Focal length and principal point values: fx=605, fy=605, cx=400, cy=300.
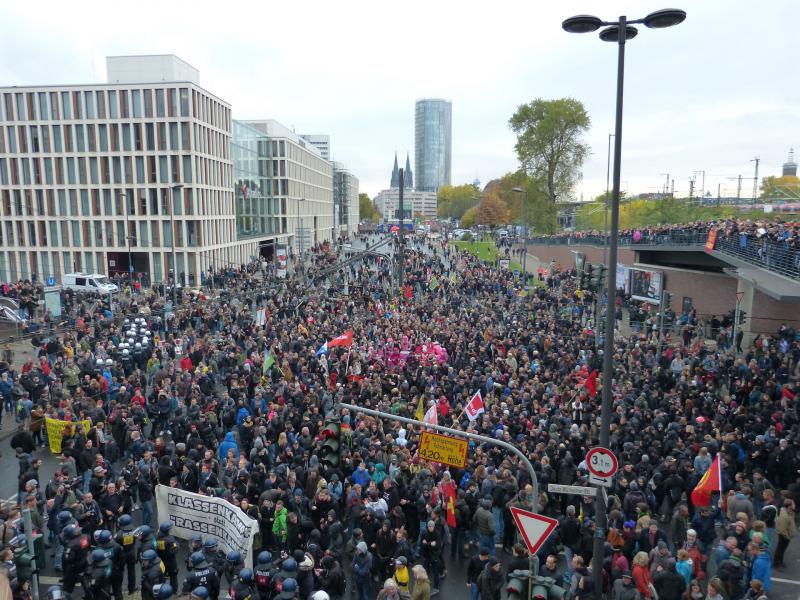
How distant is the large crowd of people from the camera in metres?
8.96

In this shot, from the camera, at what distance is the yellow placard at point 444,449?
9012mm

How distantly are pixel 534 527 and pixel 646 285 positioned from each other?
103 ft

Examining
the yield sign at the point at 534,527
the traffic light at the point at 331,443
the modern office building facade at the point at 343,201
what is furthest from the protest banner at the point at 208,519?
the modern office building facade at the point at 343,201

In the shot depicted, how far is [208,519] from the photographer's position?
10867 millimetres

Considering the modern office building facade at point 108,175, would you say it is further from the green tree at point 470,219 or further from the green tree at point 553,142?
the green tree at point 470,219

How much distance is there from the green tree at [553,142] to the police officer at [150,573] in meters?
57.6

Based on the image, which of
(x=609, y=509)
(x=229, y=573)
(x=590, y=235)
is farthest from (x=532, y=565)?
(x=590, y=235)

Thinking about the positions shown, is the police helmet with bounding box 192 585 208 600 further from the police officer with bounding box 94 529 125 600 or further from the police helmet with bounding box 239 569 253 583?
the police officer with bounding box 94 529 125 600

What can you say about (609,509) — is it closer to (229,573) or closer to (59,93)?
(229,573)

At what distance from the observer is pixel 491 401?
1650 cm

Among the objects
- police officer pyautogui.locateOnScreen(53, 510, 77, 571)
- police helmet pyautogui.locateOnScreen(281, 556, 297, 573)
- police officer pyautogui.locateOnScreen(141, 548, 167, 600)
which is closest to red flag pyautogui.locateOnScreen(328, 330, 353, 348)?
police officer pyautogui.locateOnScreen(53, 510, 77, 571)

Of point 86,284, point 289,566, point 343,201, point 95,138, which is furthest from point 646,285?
point 343,201

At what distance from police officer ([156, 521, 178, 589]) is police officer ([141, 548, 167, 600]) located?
0.48 meters

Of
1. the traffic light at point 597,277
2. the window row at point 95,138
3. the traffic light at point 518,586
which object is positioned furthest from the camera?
the window row at point 95,138
